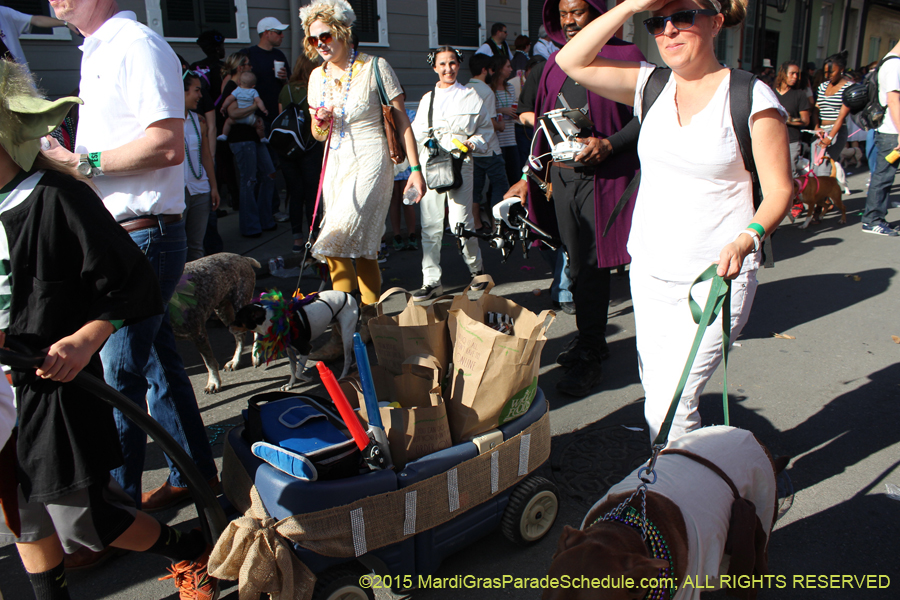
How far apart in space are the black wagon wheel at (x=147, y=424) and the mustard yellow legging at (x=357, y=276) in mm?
2469

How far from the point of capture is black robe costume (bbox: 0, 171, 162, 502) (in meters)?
1.83

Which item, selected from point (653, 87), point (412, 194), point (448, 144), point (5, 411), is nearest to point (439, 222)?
point (448, 144)

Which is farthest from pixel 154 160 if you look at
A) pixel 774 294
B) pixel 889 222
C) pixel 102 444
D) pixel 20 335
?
pixel 889 222

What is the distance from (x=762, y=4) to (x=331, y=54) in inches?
889

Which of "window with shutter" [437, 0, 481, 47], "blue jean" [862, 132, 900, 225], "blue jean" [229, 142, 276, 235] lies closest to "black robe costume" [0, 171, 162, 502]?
"blue jean" [229, 142, 276, 235]

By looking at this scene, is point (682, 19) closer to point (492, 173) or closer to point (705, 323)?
point (705, 323)

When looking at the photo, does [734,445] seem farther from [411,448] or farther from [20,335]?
[20,335]

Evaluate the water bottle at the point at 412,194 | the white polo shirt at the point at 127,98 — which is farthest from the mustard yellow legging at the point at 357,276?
the white polo shirt at the point at 127,98

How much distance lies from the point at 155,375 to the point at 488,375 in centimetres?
149

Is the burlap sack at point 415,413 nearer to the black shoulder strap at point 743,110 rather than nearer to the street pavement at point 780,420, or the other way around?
the street pavement at point 780,420

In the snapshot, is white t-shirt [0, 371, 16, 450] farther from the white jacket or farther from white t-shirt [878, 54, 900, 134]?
white t-shirt [878, 54, 900, 134]

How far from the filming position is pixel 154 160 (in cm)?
241

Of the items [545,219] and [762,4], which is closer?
[545,219]

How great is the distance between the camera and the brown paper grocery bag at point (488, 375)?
2.31 meters
